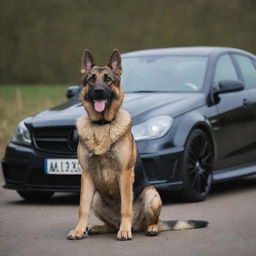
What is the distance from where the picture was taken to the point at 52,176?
30.9ft

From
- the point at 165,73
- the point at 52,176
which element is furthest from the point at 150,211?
the point at 165,73

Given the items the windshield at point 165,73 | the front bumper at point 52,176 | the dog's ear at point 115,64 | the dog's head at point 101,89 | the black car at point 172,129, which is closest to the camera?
the dog's head at point 101,89

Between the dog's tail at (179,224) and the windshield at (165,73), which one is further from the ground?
the windshield at (165,73)

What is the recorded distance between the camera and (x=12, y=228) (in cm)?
793

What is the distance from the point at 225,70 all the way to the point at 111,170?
3.86 metres

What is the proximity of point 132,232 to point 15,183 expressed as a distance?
2.45 m

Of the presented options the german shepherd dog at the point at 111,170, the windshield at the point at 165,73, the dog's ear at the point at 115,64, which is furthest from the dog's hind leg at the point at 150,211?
the windshield at the point at 165,73

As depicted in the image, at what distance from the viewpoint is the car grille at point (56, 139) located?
30.9 feet

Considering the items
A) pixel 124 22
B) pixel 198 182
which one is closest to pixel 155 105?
pixel 198 182

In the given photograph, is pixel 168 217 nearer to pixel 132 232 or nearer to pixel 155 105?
pixel 132 232

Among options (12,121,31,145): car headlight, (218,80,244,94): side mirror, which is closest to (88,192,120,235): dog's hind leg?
(12,121,31,145): car headlight

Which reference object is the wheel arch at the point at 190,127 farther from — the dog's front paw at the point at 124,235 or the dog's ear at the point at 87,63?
the dog's front paw at the point at 124,235

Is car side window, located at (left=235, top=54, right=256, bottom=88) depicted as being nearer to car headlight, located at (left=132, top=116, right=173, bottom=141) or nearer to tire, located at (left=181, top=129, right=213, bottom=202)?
tire, located at (left=181, top=129, right=213, bottom=202)

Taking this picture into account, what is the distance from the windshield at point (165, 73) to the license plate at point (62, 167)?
63.4 inches
